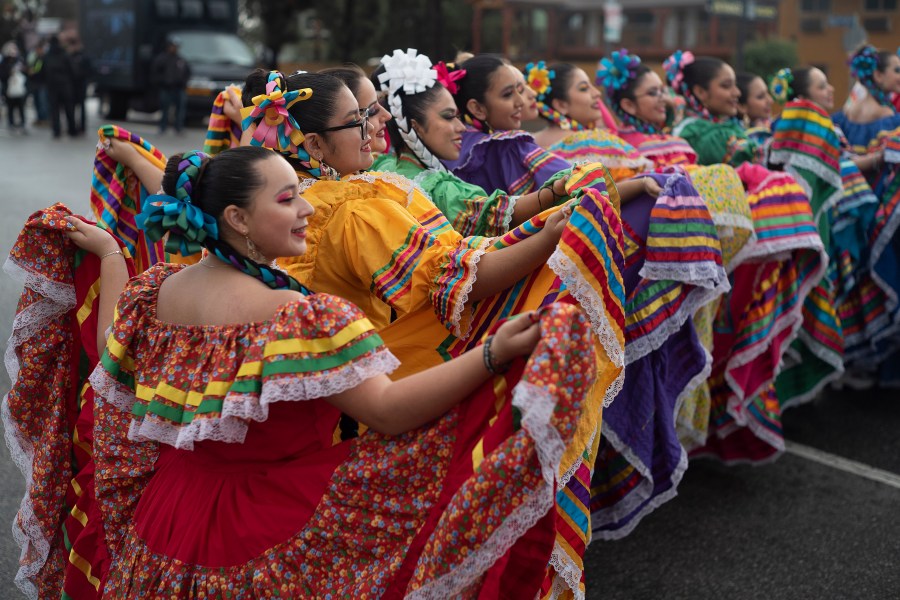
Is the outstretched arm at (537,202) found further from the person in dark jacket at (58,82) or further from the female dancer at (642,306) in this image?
the person in dark jacket at (58,82)

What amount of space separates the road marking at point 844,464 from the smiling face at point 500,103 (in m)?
2.39

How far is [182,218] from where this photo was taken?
2.43 m

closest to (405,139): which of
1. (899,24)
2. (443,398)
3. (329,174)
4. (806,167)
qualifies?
(329,174)

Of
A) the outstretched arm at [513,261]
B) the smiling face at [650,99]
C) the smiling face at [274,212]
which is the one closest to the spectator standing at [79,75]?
the smiling face at [650,99]

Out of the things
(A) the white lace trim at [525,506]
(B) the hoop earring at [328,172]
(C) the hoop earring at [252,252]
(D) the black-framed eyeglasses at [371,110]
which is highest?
(D) the black-framed eyeglasses at [371,110]

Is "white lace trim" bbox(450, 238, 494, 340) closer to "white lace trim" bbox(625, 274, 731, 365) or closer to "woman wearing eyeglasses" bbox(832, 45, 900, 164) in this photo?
"white lace trim" bbox(625, 274, 731, 365)

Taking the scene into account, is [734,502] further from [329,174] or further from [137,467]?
[137,467]

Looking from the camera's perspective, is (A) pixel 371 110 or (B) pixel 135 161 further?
(B) pixel 135 161

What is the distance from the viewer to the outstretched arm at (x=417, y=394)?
2.21m

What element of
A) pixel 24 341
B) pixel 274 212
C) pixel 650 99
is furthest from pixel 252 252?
pixel 650 99

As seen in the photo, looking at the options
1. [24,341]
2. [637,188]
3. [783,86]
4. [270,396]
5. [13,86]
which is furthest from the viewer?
[13,86]

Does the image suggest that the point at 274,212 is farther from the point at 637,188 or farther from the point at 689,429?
the point at 689,429

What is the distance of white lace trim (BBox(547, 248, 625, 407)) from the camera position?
2600 mm

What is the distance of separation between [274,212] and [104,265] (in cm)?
88
